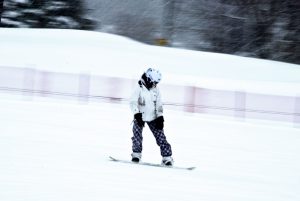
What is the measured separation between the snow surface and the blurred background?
6.14m

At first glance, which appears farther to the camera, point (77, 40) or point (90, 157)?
point (77, 40)

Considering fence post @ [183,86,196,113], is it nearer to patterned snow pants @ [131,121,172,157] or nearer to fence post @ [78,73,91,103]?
fence post @ [78,73,91,103]

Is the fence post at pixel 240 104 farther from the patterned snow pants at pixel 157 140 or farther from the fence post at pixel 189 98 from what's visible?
the patterned snow pants at pixel 157 140

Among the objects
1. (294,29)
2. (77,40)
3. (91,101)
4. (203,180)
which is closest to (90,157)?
(203,180)

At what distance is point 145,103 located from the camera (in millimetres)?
9961

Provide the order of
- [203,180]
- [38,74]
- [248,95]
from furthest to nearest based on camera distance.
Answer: [38,74], [248,95], [203,180]

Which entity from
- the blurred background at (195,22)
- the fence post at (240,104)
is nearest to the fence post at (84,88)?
the fence post at (240,104)

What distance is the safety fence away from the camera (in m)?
16.8

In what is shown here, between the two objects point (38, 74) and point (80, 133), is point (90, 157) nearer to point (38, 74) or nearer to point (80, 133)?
point (80, 133)

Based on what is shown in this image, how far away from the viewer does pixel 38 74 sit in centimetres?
1812

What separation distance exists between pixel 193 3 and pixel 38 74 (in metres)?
14.7

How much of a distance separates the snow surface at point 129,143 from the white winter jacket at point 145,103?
0.78m

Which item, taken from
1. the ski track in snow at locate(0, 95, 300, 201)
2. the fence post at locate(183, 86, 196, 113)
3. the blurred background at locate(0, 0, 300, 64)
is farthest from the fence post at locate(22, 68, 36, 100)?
the blurred background at locate(0, 0, 300, 64)

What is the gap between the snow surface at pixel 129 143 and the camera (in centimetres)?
836
